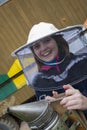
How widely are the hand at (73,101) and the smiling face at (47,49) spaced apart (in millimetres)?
520

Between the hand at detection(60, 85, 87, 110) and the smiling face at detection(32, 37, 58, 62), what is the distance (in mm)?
520

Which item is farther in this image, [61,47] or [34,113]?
[61,47]

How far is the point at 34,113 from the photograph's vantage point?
159cm

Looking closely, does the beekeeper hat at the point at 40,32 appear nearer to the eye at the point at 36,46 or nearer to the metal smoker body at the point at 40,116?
the eye at the point at 36,46

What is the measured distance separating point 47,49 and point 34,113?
2.46 feet

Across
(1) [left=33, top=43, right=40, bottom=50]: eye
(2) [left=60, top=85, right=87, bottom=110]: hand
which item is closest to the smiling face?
(1) [left=33, top=43, right=40, bottom=50]: eye

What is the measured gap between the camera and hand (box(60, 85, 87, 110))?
1.66 metres

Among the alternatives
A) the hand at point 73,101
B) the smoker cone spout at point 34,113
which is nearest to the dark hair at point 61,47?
the hand at point 73,101

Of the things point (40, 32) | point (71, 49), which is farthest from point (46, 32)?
point (71, 49)

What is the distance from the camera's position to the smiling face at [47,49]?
2.22 m

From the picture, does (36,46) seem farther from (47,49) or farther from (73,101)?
(73,101)

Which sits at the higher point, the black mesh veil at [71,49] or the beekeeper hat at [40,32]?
the beekeeper hat at [40,32]

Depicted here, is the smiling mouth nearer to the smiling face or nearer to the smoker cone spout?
the smiling face

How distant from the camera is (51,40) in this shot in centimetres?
226
